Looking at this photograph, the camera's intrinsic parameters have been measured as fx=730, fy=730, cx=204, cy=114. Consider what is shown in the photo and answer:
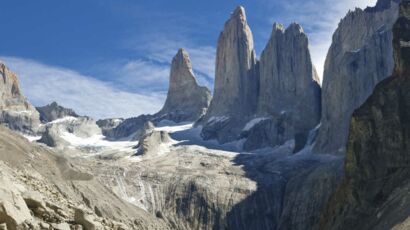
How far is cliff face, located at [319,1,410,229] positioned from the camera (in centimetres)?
6400

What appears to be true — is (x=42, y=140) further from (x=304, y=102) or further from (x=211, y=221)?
(x=211, y=221)

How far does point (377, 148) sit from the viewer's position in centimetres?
6994

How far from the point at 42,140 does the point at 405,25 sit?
12814 centimetres

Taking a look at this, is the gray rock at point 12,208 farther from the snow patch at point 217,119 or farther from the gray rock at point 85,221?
the snow patch at point 217,119

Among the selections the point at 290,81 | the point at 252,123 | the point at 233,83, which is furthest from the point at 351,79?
the point at 233,83

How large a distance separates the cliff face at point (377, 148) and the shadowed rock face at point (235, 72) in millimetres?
112110

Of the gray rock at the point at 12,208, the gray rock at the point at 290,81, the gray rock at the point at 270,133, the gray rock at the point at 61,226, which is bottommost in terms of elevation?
the gray rock at the point at 61,226

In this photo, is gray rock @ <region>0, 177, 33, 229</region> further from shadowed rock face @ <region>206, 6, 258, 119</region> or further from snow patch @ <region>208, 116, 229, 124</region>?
shadowed rock face @ <region>206, 6, 258, 119</region>

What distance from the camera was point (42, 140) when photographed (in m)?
186

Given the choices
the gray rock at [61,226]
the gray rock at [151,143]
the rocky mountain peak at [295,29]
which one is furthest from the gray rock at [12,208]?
the rocky mountain peak at [295,29]

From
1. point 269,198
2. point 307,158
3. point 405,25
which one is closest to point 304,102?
point 307,158

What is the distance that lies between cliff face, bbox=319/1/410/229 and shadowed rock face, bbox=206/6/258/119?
112m

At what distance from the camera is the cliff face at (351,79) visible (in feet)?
483

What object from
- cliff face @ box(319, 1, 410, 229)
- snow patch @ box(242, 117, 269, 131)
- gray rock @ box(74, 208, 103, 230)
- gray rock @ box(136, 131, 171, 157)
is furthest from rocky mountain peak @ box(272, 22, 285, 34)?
gray rock @ box(74, 208, 103, 230)
